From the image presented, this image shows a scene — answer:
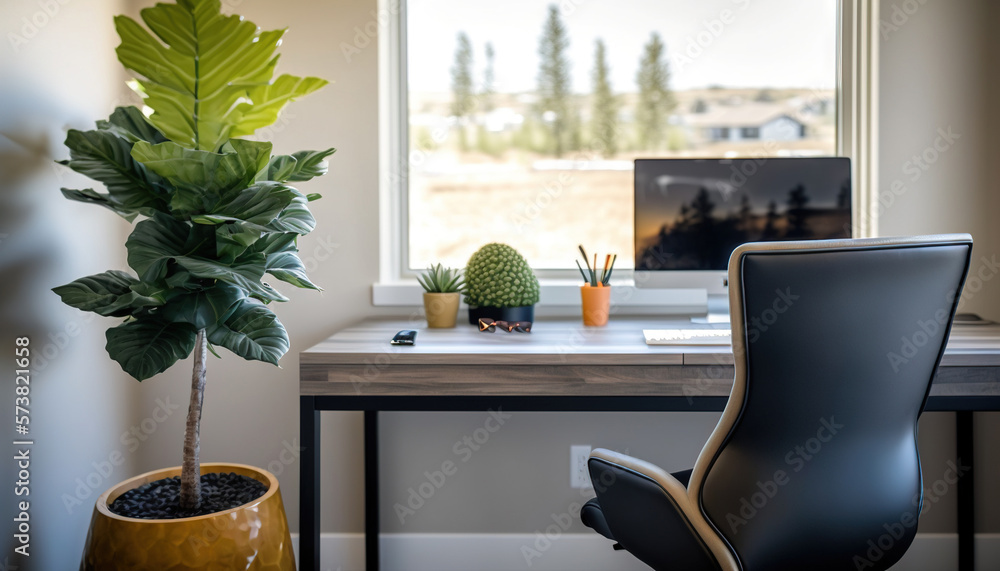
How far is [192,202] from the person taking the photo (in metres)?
1.35

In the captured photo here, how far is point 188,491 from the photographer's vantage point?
1459mm

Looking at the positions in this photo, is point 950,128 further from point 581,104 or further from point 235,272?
point 235,272

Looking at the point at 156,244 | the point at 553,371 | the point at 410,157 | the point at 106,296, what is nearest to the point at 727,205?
the point at 553,371

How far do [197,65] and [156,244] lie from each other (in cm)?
38

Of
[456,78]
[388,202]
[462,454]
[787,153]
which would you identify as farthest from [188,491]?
[787,153]

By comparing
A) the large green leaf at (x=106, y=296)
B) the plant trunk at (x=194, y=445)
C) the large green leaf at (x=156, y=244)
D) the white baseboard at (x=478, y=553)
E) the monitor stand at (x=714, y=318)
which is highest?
the large green leaf at (x=156, y=244)

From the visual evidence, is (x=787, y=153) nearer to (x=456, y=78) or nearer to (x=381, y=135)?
(x=456, y=78)

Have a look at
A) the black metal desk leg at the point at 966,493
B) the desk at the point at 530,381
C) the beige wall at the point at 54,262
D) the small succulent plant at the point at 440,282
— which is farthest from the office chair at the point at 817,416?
the beige wall at the point at 54,262

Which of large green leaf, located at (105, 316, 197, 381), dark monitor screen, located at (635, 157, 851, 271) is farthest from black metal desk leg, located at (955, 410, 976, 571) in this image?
large green leaf, located at (105, 316, 197, 381)

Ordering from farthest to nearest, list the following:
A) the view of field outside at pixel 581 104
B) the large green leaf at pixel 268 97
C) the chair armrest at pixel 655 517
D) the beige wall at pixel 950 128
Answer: the view of field outside at pixel 581 104 < the beige wall at pixel 950 128 < the large green leaf at pixel 268 97 < the chair armrest at pixel 655 517

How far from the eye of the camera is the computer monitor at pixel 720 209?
1833 mm

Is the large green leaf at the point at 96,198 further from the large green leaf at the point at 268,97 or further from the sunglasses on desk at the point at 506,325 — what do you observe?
the sunglasses on desk at the point at 506,325

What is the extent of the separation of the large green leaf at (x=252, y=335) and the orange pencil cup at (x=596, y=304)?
85cm

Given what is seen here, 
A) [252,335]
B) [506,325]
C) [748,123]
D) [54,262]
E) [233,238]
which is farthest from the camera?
[748,123]
